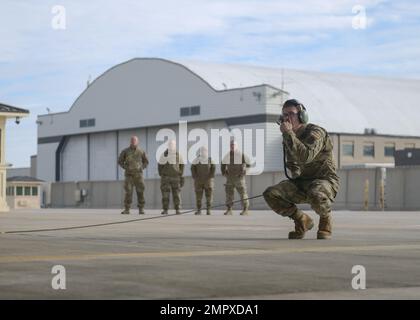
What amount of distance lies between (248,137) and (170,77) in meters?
10.4

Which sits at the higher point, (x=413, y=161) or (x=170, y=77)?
(x=170, y=77)

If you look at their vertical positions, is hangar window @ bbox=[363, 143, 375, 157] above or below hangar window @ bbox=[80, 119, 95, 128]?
below

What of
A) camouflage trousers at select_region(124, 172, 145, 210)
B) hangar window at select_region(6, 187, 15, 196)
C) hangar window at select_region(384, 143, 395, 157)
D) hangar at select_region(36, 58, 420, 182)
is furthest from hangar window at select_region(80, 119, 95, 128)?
→ camouflage trousers at select_region(124, 172, 145, 210)

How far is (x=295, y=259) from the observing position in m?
9.14

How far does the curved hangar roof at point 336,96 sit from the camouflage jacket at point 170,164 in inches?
1607

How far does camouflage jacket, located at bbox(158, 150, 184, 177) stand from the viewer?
87.5 feet

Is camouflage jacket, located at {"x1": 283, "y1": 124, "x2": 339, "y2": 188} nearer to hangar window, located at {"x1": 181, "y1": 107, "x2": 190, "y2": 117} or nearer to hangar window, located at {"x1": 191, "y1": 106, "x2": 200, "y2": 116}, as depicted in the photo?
hangar window, located at {"x1": 191, "y1": 106, "x2": 200, "y2": 116}

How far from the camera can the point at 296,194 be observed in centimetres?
1254

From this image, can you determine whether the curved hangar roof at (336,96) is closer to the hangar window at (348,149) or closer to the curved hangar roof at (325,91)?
the curved hangar roof at (325,91)

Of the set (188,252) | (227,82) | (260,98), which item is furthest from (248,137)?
(188,252)

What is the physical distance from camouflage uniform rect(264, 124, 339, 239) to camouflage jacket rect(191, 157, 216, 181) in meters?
14.6

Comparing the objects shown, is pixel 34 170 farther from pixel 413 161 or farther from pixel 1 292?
pixel 1 292

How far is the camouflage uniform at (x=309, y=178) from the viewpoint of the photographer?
11898 mm

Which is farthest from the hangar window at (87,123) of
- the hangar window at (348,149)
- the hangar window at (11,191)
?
the hangar window at (11,191)
